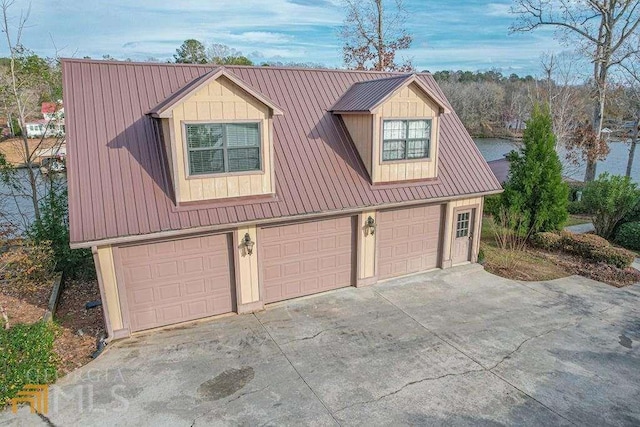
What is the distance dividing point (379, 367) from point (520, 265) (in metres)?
7.28

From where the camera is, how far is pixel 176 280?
28.2 ft

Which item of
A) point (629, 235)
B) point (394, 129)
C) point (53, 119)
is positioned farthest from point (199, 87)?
point (629, 235)

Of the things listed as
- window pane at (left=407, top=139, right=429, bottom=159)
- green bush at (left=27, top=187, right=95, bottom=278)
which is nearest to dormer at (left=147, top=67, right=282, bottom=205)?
window pane at (left=407, top=139, right=429, bottom=159)

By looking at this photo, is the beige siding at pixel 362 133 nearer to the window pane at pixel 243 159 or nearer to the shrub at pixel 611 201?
the window pane at pixel 243 159

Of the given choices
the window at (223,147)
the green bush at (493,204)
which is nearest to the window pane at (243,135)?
the window at (223,147)

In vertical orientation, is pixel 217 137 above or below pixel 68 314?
above

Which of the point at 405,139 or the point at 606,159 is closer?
the point at 405,139

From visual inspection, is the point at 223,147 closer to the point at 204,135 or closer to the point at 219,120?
the point at 204,135

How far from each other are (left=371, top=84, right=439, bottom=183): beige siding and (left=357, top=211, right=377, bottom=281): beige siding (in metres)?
1.03

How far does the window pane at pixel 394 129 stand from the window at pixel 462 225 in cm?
319

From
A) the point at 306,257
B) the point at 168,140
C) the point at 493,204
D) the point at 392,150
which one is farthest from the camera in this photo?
the point at 493,204

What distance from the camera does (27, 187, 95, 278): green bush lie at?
10.8 meters

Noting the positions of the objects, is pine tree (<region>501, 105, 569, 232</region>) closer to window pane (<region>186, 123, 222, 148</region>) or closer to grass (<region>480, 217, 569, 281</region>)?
grass (<region>480, 217, 569, 281</region>)

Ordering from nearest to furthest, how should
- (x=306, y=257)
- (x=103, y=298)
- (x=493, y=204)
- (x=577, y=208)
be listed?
(x=103, y=298), (x=306, y=257), (x=493, y=204), (x=577, y=208)
